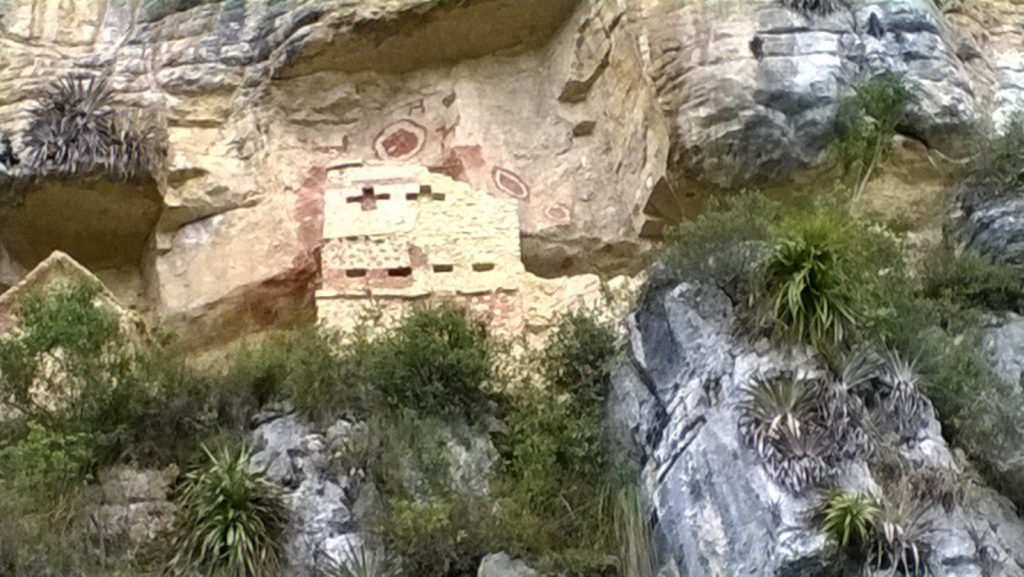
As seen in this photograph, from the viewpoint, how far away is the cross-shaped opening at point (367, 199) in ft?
56.1

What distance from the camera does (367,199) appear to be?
1717 centimetres

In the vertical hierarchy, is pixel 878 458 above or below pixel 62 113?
below

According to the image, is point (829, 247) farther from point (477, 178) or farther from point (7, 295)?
point (7, 295)

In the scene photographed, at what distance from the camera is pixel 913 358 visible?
45.9 feet

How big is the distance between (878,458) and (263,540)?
14.8ft

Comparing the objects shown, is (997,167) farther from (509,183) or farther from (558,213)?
(509,183)

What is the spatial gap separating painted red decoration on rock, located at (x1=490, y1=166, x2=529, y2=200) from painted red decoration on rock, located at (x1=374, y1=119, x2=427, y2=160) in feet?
2.85

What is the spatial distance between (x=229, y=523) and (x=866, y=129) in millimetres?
7101

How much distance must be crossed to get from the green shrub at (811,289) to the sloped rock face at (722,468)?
241 mm

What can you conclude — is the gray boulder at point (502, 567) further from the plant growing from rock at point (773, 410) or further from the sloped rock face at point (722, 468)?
the plant growing from rock at point (773, 410)

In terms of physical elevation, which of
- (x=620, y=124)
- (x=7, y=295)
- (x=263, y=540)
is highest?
(x=620, y=124)

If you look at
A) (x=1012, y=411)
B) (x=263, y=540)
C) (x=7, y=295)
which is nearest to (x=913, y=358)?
(x=1012, y=411)

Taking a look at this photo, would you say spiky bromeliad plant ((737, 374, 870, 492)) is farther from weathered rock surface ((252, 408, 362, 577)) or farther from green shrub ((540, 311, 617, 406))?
weathered rock surface ((252, 408, 362, 577))

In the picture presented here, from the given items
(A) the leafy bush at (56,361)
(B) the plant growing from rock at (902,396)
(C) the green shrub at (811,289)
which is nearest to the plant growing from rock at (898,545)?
(B) the plant growing from rock at (902,396)
